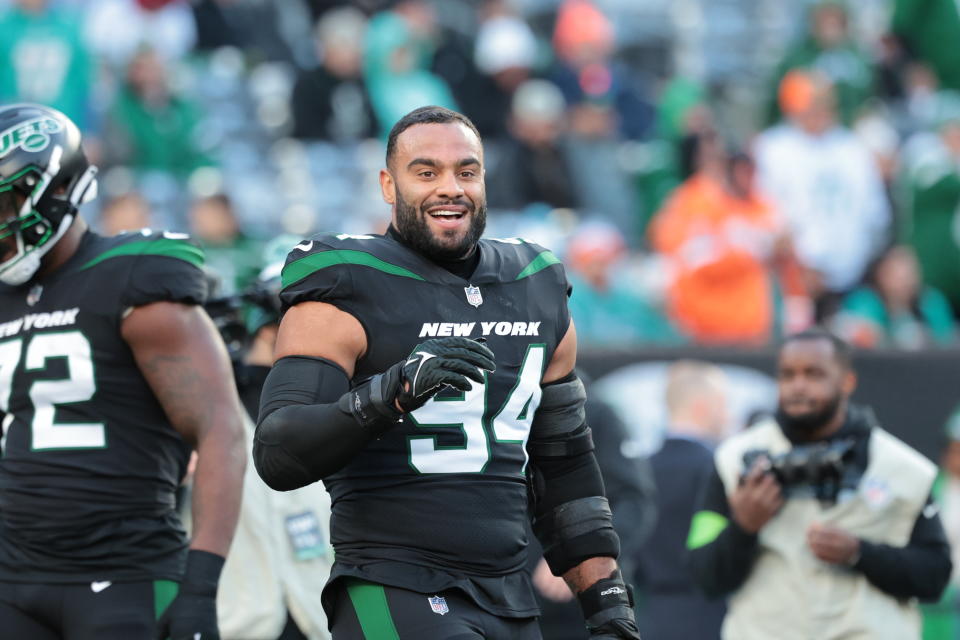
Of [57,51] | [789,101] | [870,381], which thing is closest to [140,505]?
[870,381]

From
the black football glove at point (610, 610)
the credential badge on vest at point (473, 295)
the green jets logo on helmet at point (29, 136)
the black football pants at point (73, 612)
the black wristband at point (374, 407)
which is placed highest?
the green jets logo on helmet at point (29, 136)

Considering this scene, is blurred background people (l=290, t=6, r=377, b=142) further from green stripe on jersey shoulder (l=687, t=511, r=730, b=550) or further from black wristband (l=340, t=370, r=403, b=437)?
black wristband (l=340, t=370, r=403, b=437)

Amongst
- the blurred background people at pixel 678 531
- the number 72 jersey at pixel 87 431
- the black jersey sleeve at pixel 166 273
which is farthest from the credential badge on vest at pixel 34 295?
the blurred background people at pixel 678 531

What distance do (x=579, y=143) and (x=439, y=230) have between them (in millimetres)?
8555

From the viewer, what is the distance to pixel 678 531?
23.8 ft

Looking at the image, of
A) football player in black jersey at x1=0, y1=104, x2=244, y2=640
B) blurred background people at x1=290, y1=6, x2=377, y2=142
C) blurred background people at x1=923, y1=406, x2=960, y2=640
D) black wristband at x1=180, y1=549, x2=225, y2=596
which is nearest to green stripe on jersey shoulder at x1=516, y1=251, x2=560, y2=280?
football player in black jersey at x1=0, y1=104, x2=244, y2=640

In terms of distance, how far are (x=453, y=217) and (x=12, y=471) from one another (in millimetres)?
1517

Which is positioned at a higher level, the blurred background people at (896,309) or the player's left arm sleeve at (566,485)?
the blurred background people at (896,309)

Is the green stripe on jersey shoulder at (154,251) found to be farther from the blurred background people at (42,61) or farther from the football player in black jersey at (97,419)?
the blurred background people at (42,61)

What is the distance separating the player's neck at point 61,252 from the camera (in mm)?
4461

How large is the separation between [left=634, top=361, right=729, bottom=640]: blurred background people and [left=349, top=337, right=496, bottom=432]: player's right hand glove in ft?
11.8

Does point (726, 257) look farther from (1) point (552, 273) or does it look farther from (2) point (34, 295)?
(2) point (34, 295)

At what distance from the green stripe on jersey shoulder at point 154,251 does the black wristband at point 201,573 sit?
854 millimetres

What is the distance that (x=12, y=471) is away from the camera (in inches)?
171
